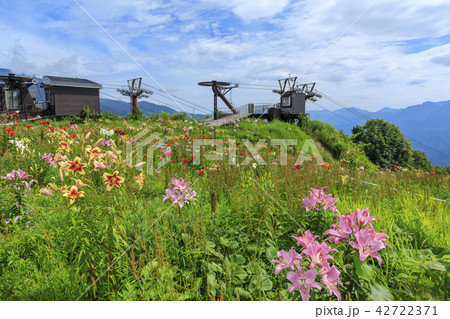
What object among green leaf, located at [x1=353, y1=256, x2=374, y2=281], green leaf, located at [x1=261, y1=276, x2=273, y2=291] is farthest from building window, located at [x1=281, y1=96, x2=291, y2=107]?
green leaf, located at [x1=353, y1=256, x2=374, y2=281]

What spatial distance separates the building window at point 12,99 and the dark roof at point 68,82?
2.42 meters

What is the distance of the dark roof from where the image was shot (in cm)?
2355

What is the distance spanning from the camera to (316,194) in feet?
7.62

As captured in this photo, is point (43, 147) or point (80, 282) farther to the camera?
point (43, 147)

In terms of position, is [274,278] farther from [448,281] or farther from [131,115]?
[131,115]

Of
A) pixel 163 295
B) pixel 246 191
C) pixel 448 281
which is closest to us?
pixel 448 281

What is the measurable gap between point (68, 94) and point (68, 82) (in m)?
1.17

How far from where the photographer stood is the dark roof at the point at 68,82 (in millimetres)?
23547

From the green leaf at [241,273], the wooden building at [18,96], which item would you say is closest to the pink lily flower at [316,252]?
the green leaf at [241,273]

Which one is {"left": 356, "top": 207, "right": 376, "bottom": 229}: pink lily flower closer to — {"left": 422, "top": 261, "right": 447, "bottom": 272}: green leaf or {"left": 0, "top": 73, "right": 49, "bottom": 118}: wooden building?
{"left": 422, "top": 261, "right": 447, "bottom": 272}: green leaf

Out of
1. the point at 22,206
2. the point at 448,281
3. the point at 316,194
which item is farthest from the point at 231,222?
the point at 22,206

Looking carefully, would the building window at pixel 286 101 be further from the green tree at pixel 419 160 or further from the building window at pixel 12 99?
the building window at pixel 12 99

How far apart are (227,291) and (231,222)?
0.97 metres

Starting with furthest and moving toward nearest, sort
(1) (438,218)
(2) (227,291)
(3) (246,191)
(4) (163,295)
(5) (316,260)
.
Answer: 1. (3) (246,191)
2. (1) (438,218)
3. (2) (227,291)
4. (4) (163,295)
5. (5) (316,260)
